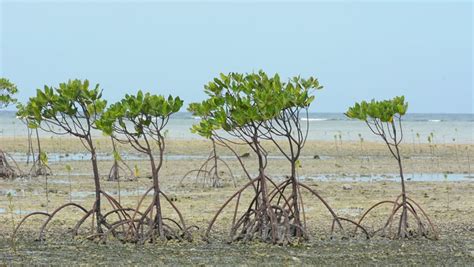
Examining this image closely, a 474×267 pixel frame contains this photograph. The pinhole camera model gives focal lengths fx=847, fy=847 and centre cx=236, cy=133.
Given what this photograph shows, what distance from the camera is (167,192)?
20.6 m

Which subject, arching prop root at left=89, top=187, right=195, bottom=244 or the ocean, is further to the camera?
the ocean

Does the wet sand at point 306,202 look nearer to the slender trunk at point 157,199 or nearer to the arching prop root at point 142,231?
the arching prop root at point 142,231

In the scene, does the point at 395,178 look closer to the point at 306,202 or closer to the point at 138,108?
the point at 306,202

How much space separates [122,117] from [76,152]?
23.7 meters

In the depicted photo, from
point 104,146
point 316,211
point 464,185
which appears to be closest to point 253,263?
point 316,211

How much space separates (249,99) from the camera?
12.5 m

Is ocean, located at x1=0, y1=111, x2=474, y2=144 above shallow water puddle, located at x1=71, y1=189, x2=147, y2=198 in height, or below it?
above

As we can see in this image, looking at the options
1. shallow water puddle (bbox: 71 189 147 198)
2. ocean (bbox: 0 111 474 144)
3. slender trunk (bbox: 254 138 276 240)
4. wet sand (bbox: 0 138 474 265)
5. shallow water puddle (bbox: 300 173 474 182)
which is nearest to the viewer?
wet sand (bbox: 0 138 474 265)

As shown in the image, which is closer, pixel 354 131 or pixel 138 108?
pixel 138 108

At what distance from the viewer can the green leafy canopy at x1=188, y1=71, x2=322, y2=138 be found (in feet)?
40.2

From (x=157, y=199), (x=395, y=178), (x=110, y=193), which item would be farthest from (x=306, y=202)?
(x=395, y=178)

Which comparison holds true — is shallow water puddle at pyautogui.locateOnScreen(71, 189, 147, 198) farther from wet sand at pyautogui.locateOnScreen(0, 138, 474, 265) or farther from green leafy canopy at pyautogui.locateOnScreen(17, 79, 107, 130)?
green leafy canopy at pyautogui.locateOnScreen(17, 79, 107, 130)

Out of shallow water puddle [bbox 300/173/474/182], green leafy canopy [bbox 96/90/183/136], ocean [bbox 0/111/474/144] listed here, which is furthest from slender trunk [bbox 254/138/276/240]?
ocean [bbox 0/111/474/144]

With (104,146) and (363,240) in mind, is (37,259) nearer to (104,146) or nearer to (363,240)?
(363,240)
